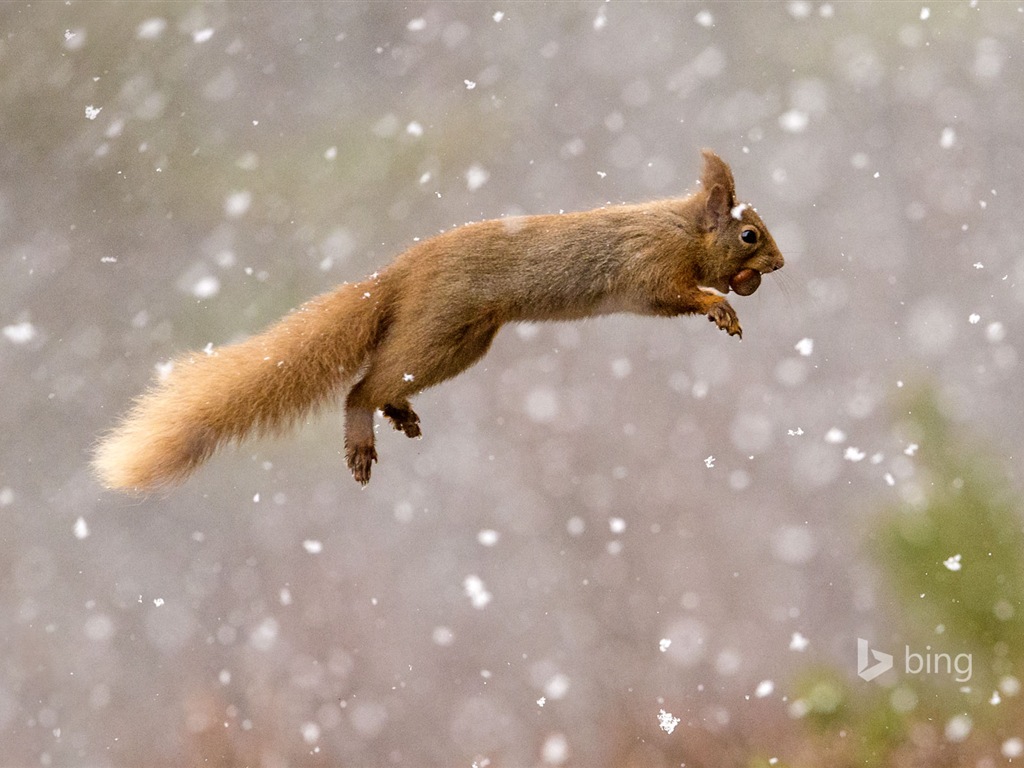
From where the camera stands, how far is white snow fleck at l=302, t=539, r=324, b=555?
246 centimetres

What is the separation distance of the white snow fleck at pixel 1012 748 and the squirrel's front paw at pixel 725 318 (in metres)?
1.74

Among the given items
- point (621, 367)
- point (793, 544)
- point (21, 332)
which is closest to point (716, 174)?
point (621, 367)

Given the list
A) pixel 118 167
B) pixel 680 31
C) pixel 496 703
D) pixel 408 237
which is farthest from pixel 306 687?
pixel 680 31

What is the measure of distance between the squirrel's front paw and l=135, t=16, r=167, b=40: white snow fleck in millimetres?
1638

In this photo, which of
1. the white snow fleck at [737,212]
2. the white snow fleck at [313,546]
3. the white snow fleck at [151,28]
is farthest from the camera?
the white snow fleck at [313,546]

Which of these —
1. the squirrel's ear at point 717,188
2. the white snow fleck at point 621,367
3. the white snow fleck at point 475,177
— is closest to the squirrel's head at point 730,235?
the squirrel's ear at point 717,188

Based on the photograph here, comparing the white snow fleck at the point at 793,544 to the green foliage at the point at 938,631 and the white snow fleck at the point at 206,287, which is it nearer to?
the green foliage at the point at 938,631

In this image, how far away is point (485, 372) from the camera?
2.45 metres

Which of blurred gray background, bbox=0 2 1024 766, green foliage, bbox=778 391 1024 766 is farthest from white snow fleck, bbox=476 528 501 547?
green foliage, bbox=778 391 1024 766

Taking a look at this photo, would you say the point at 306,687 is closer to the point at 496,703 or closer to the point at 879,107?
the point at 496,703

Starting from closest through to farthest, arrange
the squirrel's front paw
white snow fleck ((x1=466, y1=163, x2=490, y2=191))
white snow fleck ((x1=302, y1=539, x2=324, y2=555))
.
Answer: the squirrel's front paw → white snow fleck ((x1=466, y1=163, x2=490, y2=191)) → white snow fleck ((x1=302, y1=539, x2=324, y2=555))

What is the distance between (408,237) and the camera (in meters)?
2.22

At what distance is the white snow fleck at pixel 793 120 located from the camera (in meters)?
2.26

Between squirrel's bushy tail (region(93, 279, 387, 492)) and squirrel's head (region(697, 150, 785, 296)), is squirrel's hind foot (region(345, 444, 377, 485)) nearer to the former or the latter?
squirrel's bushy tail (region(93, 279, 387, 492))
